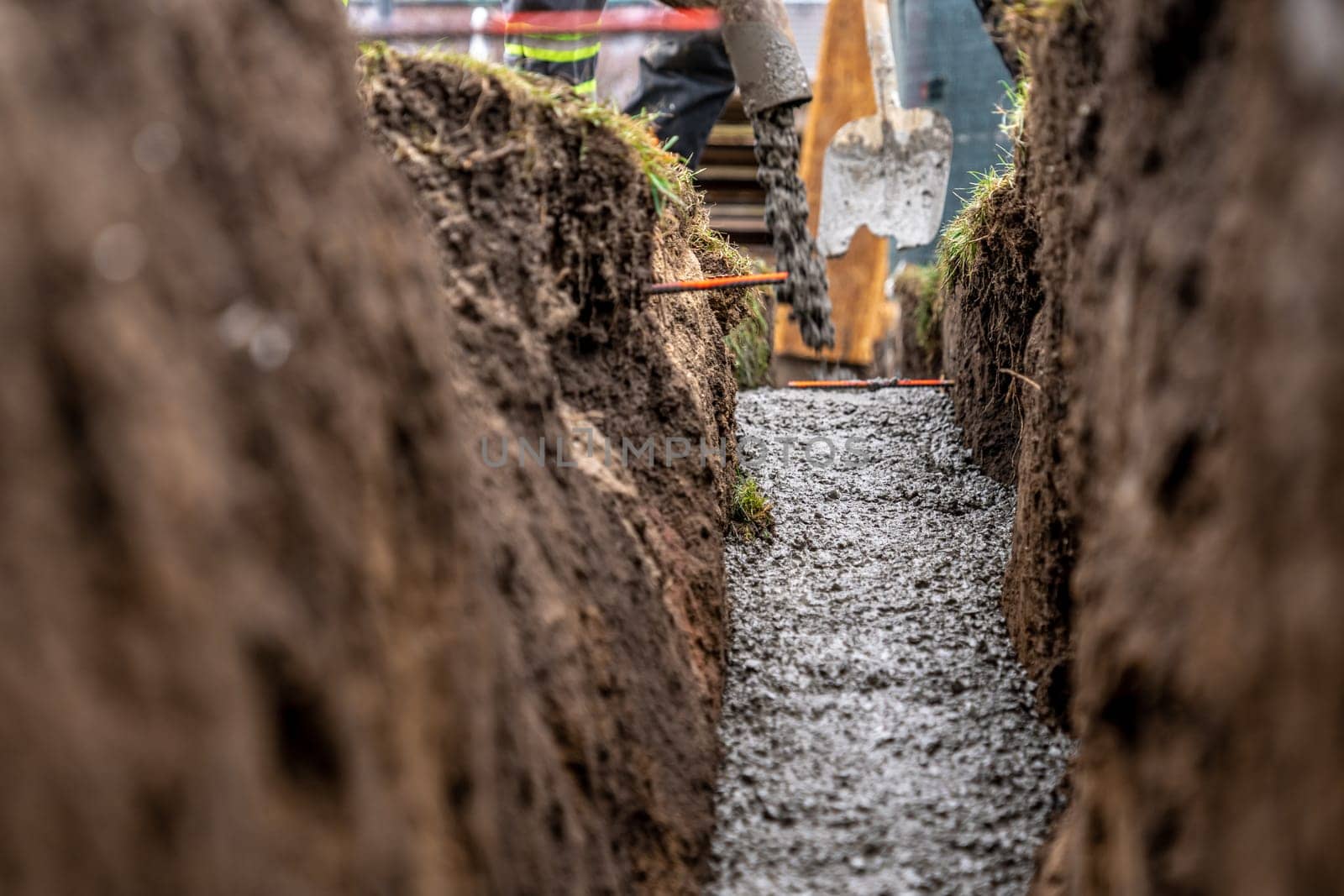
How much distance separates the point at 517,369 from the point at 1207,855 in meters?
1.45

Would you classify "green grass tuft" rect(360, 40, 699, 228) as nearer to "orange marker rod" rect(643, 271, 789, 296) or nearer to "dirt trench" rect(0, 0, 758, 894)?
"dirt trench" rect(0, 0, 758, 894)

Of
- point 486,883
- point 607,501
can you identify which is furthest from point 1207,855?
point 607,501

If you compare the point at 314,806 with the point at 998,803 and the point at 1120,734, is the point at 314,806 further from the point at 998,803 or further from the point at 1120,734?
the point at 998,803

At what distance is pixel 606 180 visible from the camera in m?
2.46

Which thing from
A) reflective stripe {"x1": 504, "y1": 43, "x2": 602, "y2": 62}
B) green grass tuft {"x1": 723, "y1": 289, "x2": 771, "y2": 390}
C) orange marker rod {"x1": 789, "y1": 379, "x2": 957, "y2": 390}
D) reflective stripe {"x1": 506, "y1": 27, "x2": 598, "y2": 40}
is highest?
reflective stripe {"x1": 506, "y1": 27, "x2": 598, "y2": 40}

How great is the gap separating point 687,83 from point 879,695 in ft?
13.5

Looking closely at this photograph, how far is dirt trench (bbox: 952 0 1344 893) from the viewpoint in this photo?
3.35 feet

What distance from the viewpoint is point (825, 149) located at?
7523 mm

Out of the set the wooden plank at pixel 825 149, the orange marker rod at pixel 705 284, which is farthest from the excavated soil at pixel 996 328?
the wooden plank at pixel 825 149

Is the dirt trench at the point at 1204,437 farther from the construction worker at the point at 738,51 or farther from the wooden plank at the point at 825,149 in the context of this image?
the wooden plank at the point at 825,149

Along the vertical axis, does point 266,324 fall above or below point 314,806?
above

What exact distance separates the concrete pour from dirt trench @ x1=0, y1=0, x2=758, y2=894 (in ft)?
1.37

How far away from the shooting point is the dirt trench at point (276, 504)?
3.06ft

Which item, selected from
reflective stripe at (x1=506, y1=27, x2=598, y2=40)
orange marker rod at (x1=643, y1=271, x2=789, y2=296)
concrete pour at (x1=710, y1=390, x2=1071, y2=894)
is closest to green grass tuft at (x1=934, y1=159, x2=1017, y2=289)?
concrete pour at (x1=710, y1=390, x2=1071, y2=894)
